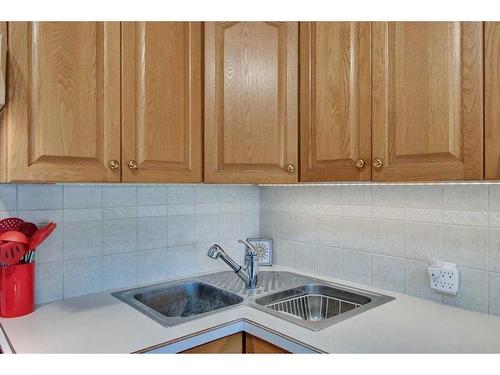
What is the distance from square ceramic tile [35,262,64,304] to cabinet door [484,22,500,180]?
5.09 feet

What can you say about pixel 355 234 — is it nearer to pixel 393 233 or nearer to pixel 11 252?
pixel 393 233

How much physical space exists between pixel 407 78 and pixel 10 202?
1.47 meters

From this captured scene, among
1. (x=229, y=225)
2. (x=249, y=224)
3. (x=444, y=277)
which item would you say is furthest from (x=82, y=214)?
(x=444, y=277)

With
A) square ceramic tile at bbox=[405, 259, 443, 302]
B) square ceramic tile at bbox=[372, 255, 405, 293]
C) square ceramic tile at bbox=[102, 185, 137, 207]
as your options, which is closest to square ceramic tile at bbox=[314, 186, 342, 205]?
square ceramic tile at bbox=[372, 255, 405, 293]

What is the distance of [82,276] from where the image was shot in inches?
59.0

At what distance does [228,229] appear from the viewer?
1970 millimetres

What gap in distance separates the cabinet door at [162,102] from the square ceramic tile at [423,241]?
0.91 meters

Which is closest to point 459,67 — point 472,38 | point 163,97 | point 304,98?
point 472,38

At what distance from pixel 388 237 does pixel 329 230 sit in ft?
1.00

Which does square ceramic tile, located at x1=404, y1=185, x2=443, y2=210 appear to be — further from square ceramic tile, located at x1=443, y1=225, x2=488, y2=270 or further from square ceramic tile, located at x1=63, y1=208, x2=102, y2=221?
square ceramic tile, located at x1=63, y1=208, x2=102, y2=221

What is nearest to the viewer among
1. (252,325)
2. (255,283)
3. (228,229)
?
(252,325)

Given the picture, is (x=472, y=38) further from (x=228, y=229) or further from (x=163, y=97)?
(x=228, y=229)

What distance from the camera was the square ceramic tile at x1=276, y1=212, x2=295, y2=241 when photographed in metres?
1.95
